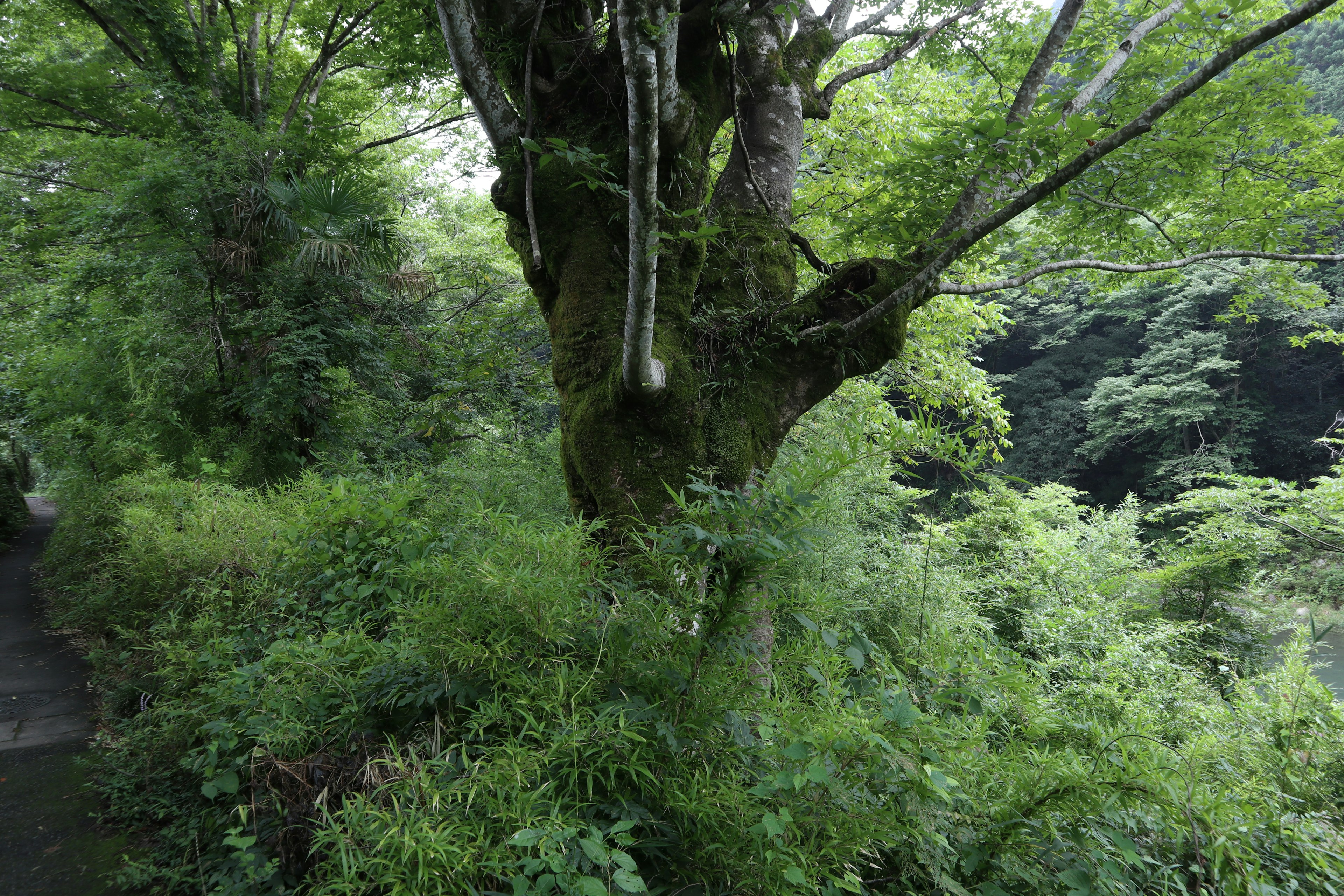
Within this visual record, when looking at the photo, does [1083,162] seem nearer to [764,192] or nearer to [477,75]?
[764,192]

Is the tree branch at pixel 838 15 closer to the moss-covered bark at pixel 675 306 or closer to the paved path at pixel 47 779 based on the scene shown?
the moss-covered bark at pixel 675 306

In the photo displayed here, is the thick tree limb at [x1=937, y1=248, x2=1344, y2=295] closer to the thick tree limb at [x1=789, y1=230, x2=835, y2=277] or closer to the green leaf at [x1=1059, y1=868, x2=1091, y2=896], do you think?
the thick tree limb at [x1=789, y1=230, x2=835, y2=277]

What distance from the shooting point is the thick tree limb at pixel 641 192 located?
6.35 feet

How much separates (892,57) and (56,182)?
35.5 ft

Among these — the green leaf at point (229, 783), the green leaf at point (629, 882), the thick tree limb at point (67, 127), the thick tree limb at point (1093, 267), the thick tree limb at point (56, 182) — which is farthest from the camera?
the thick tree limb at point (67, 127)

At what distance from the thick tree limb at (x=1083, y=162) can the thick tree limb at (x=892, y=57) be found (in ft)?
6.45

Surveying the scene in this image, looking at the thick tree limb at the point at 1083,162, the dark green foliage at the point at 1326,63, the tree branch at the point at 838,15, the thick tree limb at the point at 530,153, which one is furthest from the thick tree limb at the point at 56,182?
the dark green foliage at the point at 1326,63

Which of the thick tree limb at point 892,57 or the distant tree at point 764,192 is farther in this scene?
the thick tree limb at point 892,57

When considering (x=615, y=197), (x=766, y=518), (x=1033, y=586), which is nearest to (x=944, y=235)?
(x=615, y=197)

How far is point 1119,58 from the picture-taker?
3.48 m

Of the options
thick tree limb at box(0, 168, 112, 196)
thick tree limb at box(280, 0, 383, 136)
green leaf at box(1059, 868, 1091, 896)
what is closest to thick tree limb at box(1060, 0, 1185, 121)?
green leaf at box(1059, 868, 1091, 896)

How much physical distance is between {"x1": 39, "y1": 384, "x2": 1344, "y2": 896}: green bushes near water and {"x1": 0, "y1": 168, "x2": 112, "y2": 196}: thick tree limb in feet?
27.8

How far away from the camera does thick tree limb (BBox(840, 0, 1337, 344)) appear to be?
2.21 meters

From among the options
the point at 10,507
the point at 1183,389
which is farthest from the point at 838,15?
the point at 1183,389
